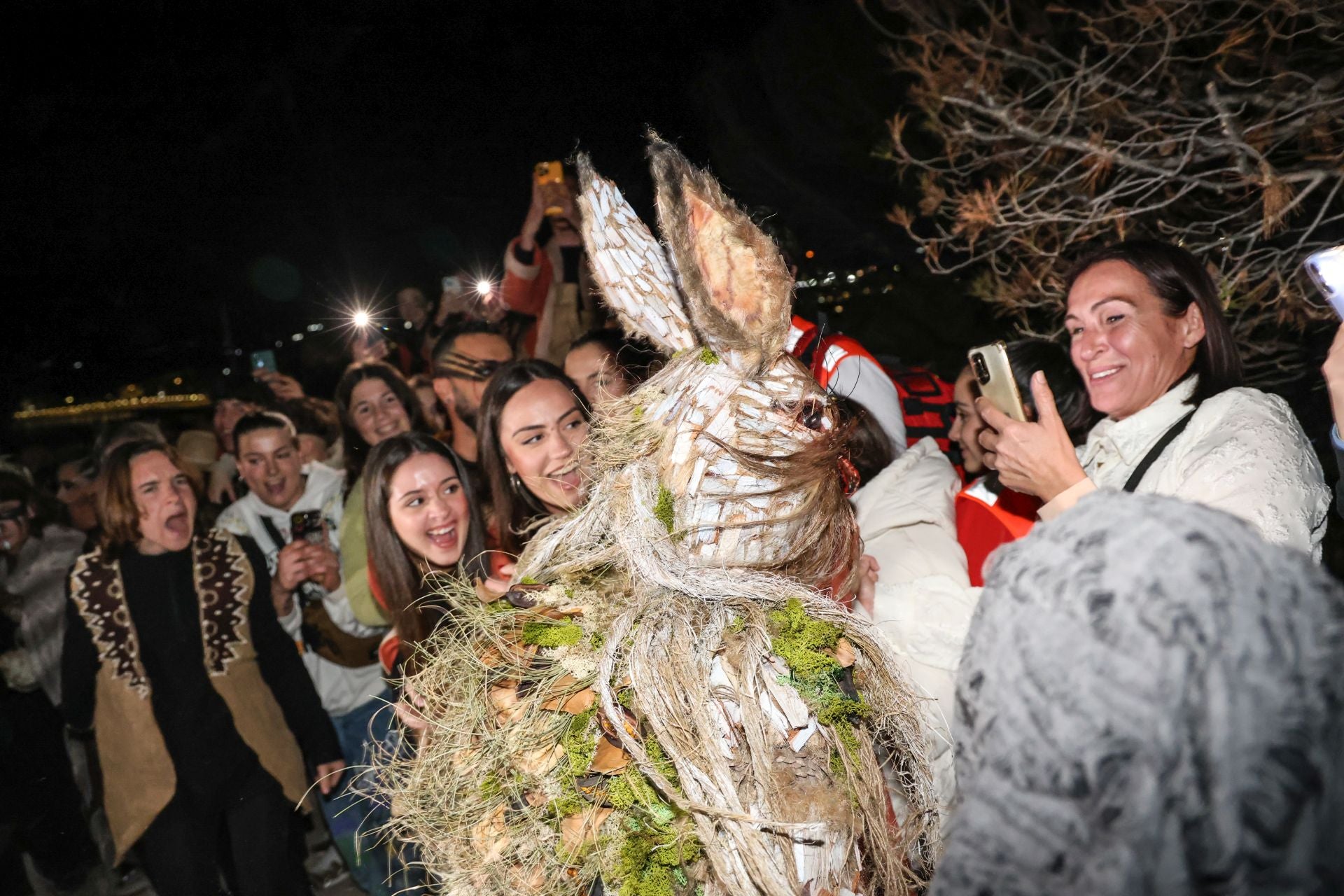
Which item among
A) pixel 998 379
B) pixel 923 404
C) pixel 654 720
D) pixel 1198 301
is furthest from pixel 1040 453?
pixel 923 404

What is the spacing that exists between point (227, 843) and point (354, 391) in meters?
1.80

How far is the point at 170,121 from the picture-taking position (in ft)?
12.0

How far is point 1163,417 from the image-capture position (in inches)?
70.3

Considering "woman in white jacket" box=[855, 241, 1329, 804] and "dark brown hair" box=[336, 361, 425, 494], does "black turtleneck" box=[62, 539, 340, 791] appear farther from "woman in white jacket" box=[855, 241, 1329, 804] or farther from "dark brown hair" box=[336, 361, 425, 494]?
"woman in white jacket" box=[855, 241, 1329, 804]

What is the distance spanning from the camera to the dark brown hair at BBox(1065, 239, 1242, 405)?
179cm

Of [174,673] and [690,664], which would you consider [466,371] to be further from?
[690,664]

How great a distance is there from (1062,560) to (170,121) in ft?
13.9

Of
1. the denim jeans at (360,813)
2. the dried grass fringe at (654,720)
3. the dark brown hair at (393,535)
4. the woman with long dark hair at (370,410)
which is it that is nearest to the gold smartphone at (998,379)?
the dried grass fringe at (654,720)

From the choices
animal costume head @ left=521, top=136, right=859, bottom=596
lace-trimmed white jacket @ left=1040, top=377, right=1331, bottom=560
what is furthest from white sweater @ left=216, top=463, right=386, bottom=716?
lace-trimmed white jacket @ left=1040, top=377, right=1331, bottom=560

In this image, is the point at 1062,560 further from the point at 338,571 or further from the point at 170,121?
the point at 170,121

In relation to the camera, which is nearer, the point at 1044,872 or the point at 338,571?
the point at 1044,872

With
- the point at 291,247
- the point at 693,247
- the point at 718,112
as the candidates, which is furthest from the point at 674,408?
the point at 291,247

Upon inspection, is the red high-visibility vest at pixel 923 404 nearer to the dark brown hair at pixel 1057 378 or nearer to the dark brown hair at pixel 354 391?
the dark brown hair at pixel 1057 378

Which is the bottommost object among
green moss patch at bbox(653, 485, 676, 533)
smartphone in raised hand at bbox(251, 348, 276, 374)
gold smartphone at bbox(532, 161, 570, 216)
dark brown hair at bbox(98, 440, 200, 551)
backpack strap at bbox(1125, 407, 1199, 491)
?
backpack strap at bbox(1125, 407, 1199, 491)
